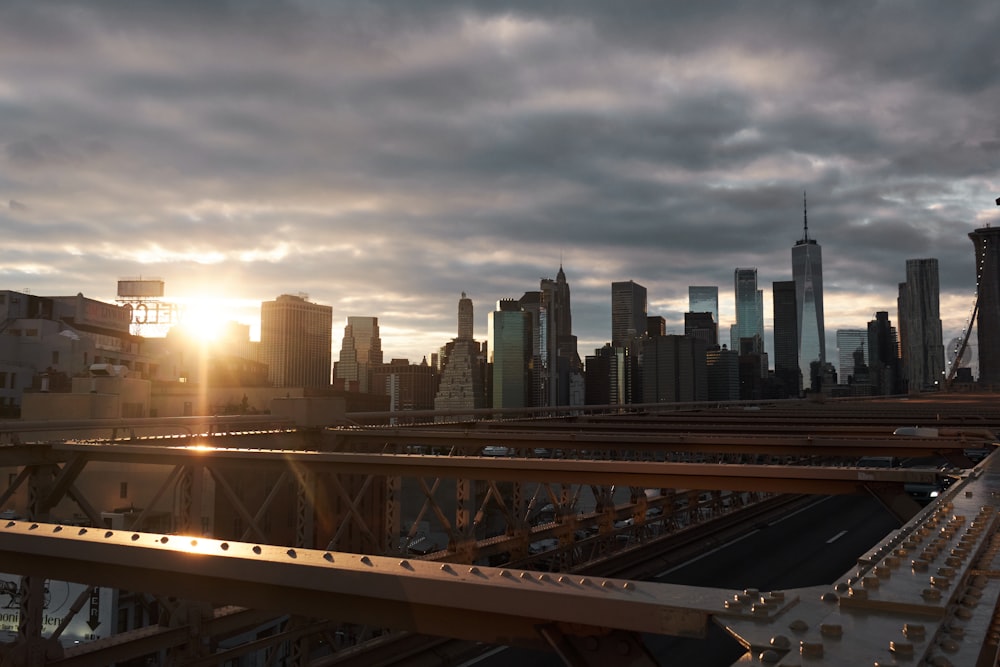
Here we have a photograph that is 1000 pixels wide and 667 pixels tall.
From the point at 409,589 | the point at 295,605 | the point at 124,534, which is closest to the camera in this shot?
the point at 409,589

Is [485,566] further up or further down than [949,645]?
further down

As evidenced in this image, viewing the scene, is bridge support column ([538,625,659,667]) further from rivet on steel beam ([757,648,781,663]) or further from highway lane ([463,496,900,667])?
highway lane ([463,496,900,667])

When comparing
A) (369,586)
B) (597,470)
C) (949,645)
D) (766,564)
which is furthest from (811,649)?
(766,564)

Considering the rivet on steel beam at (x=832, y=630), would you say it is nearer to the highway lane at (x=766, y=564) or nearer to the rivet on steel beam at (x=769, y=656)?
the rivet on steel beam at (x=769, y=656)

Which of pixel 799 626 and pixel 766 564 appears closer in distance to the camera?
pixel 799 626

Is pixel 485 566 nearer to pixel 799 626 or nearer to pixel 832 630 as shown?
pixel 799 626

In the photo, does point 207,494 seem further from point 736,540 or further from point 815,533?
point 815,533

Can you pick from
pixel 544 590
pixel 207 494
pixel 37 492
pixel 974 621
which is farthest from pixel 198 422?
pixel 207 494

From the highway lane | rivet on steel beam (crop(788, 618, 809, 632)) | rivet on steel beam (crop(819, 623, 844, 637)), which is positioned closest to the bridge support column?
rivet on steel beam (crop(788, 618, 809, 632))
